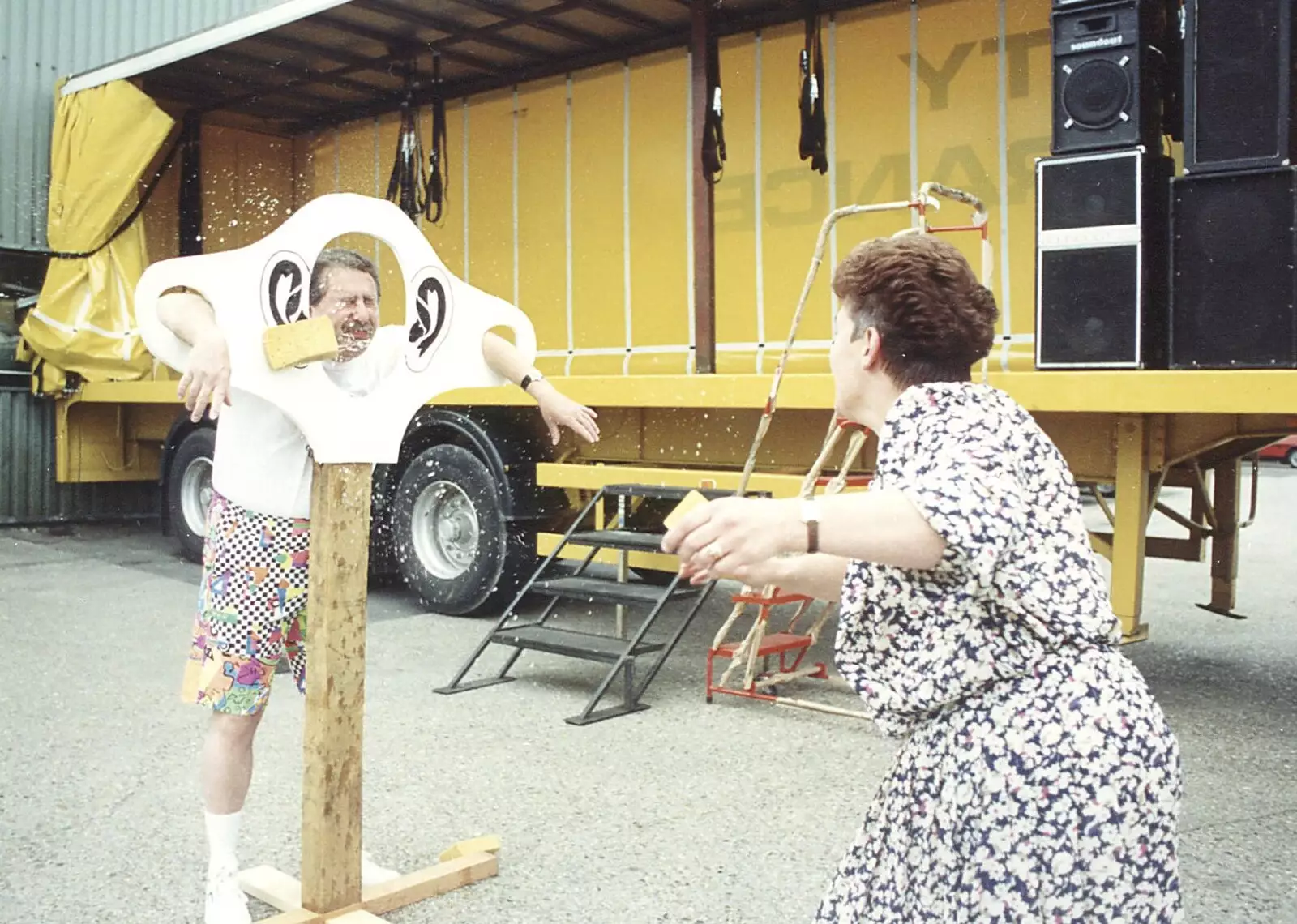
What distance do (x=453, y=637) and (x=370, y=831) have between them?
2.95m

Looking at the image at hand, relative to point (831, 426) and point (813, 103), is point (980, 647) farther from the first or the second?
point (813, 103)

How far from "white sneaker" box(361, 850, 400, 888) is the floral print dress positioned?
1.84 meters

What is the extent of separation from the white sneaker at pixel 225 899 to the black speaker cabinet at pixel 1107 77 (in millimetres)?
4033

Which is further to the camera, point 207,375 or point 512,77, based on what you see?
point 512,77

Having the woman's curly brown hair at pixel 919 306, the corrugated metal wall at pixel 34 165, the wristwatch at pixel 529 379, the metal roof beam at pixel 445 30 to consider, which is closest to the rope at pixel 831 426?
the wristwatch at pixel 529 379

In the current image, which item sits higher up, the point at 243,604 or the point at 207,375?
the point at 207,375

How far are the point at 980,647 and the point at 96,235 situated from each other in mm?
9508

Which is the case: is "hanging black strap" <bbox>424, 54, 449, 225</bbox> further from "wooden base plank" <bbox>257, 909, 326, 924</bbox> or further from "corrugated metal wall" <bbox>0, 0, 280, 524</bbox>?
"wooden base plank" <bbox>257, 909, 326, 924</bbox>

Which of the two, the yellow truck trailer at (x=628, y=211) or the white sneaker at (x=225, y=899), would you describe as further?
the yellow truck trailer at (x=628, y=211)

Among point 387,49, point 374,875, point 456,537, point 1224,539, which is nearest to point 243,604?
point 374,875

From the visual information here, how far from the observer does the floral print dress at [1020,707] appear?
1.70 meters

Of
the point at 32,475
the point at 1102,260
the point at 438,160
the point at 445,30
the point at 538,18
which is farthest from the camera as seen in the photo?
the point at 32,475

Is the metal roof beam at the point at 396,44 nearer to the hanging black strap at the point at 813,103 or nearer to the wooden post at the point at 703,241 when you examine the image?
the wooden post at the point at 703,241

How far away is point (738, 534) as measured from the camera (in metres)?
1.58
